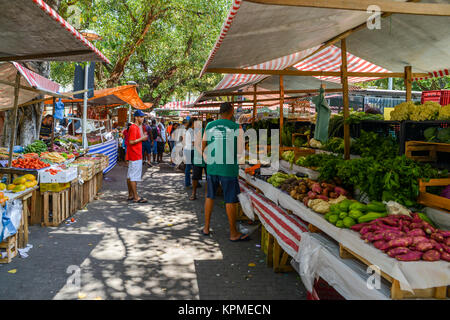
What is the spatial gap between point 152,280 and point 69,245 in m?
1.95

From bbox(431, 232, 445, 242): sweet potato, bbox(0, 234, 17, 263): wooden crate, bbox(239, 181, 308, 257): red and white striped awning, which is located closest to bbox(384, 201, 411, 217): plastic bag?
bbox(431, 232, 445, 242): sweet potato

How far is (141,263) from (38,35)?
327cm

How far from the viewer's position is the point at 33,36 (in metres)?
4.16

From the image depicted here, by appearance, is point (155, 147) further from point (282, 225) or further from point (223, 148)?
point (282, 225)

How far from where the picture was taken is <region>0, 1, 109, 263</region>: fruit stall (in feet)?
12.0

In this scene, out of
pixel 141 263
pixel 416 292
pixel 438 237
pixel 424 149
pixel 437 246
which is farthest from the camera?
pixel 141 263

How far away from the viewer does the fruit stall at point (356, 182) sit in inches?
107

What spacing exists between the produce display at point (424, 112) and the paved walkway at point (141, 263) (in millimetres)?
2599

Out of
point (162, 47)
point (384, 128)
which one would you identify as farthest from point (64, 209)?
point (162, 47)

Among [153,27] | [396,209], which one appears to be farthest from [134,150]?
[153,27]

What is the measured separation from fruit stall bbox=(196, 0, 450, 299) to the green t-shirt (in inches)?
27.8

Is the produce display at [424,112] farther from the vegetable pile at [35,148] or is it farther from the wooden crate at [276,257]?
the vegetable pile at [35,148]

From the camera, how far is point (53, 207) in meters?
6.53
